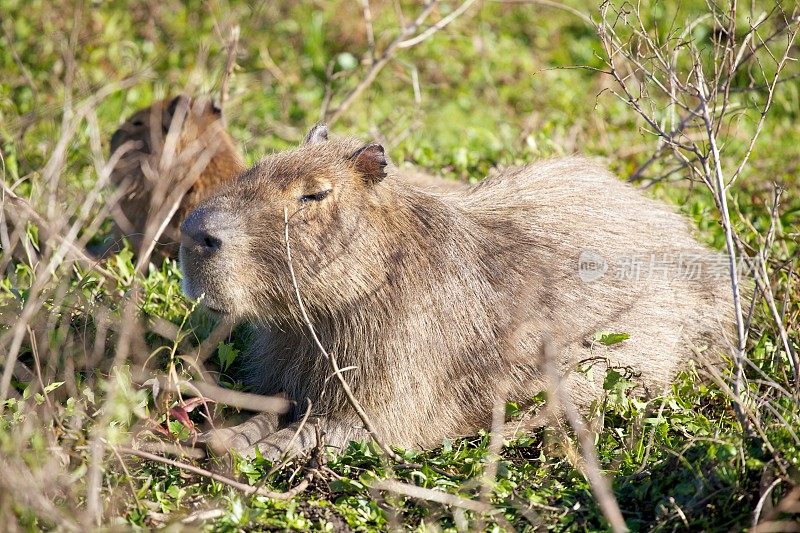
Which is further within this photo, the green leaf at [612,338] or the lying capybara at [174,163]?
the lying capybara at [174,163]

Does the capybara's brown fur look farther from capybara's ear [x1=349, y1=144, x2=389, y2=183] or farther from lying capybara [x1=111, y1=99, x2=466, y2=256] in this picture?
capybara's ear [x1=349, y1=144, x2=389, y2=183]

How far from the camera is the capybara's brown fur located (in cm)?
465

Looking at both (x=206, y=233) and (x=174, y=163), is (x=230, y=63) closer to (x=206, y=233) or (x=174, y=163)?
(x=174, y=163)

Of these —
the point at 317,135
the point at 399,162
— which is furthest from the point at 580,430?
the point at 399,162

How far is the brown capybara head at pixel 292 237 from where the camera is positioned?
10.5 ft

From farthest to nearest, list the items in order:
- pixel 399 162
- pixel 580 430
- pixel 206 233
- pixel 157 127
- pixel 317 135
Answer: pixel 399 162
pixel 157 127
pixel 317 135
pixel 206 233
pixel 580 430

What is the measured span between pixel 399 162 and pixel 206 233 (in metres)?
2.37

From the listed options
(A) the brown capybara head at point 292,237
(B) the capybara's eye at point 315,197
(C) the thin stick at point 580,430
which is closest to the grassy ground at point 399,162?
(C) the thin stick at point 580,430

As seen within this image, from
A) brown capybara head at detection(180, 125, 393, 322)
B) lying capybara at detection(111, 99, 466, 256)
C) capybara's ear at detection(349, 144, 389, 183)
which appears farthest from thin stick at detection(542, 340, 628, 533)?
lying capybara at detection(111, 99, 466, 256)

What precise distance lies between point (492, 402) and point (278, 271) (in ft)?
3.13

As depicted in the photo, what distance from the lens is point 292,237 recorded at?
10.7ft

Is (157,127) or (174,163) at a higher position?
(157,127)

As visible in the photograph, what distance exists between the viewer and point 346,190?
132 inches

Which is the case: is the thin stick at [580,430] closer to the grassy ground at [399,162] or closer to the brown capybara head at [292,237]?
the grassy ground at [399,162]
